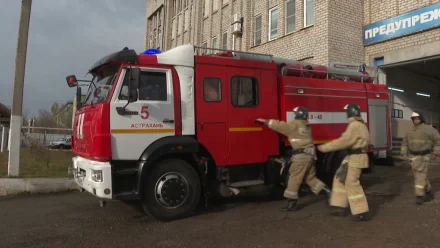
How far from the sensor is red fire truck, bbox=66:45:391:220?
Answer: 514cm

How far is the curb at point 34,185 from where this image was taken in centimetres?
758

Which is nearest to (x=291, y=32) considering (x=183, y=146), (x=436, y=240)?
(x=183, y=146)

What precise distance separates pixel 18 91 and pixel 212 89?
551cm

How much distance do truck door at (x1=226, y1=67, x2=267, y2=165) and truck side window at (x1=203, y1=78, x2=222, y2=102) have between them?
195 millimetres

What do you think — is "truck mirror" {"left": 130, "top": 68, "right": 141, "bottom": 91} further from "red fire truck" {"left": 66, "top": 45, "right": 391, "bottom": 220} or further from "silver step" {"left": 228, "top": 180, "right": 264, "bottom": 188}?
"silver step" {"left": 228, "top": 180, "right": 264, "bottom": 188}

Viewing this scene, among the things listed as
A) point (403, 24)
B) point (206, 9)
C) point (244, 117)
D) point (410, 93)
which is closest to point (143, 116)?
point (244, 117)

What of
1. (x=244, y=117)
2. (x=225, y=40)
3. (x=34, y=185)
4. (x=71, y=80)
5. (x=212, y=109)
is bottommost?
(x=34, y=185)

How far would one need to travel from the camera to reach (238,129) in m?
6.07

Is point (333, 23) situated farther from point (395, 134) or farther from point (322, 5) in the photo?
point (395, 134)

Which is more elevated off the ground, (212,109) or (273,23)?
(273,23)

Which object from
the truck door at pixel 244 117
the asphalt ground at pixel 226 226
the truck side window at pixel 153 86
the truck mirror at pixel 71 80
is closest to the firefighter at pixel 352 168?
the asphalt ground at pixel 226 226

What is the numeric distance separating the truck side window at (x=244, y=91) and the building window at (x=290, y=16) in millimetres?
8686

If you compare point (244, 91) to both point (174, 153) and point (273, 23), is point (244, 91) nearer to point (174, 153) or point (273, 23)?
point (174, 153)

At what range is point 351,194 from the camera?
17.1 feet
